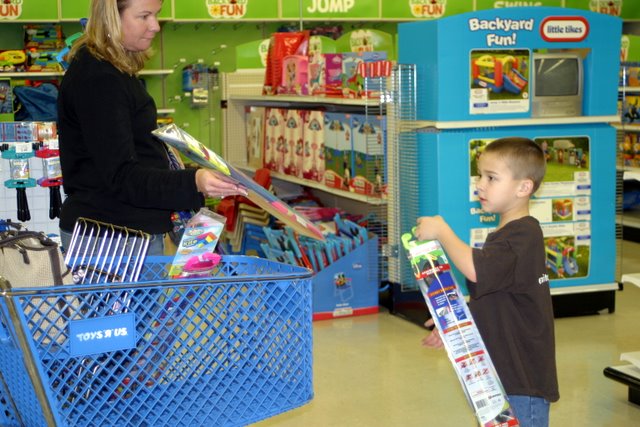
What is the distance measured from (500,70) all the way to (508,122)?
10.8 inches

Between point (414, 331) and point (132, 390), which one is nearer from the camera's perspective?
point (132, 390)

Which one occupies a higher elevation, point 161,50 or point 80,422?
point 161,50

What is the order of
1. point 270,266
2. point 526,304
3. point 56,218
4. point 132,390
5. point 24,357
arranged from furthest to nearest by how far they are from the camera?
point 56,218 → point 526,304 → point 270,266 → point 132,390 → point 24,357

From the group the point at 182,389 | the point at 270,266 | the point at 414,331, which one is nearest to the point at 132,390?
the point at 182,389

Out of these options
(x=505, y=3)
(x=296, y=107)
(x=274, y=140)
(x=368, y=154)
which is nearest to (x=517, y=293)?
(x=368, y=154)

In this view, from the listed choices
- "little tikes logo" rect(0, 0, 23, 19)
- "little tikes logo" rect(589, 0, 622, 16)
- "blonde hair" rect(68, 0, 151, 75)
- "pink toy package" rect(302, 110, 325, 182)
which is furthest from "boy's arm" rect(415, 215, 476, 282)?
"little tikes logo" rect(589, 0, 622, 16)

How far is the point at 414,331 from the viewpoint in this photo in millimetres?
5008

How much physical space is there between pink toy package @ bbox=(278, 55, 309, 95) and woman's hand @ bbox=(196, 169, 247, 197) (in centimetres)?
419

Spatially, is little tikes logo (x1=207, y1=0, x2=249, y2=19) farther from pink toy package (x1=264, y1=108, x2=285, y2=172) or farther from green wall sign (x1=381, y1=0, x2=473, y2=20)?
pink toy package (x1=264, y1=108, x2=285, y2=172)

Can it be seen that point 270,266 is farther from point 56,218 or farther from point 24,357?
point 56,218

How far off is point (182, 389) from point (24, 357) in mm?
335

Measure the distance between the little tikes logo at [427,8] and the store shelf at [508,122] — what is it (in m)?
4.68

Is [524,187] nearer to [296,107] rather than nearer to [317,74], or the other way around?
[317,74]

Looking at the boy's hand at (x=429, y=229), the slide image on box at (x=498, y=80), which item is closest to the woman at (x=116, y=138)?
the boy's hand at (x=429, y=229)
